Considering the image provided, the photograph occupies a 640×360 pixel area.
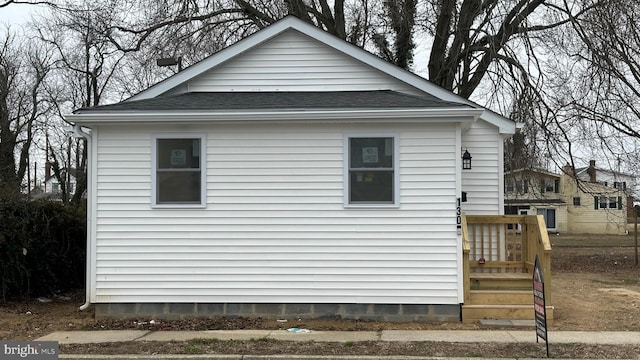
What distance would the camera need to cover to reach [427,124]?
361 inches

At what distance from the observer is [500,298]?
916 centimetres

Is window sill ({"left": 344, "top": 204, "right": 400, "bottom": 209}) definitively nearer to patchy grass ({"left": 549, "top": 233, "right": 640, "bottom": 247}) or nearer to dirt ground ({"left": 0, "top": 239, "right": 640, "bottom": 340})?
dirt ground ({"left": 0, "top": 239, "right": 640, "bottom": 340})

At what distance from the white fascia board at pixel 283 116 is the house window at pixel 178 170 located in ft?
1.23

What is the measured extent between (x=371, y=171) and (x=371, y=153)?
0.27 metres

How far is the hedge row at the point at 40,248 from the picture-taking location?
10695 millimetres

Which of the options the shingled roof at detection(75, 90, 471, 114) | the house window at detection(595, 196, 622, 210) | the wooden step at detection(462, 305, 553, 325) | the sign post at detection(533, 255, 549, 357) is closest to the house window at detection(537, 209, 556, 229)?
the house window at detection(595, 196, 622, 210)

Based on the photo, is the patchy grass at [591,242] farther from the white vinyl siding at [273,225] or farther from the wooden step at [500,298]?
the white vinyl siding at [273,225]

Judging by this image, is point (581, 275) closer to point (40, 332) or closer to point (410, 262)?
point (410, 262)

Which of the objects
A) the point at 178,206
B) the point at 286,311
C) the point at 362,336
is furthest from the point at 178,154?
the point at 362,336

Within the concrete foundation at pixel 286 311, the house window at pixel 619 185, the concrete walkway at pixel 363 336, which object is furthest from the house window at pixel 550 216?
the concrete walkway at pixel 363 336

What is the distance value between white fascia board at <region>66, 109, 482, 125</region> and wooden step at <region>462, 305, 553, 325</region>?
8.90 feet

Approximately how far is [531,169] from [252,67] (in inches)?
338

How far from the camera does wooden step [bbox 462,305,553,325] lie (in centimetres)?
900

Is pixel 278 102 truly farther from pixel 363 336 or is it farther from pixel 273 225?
pixel 363 336
